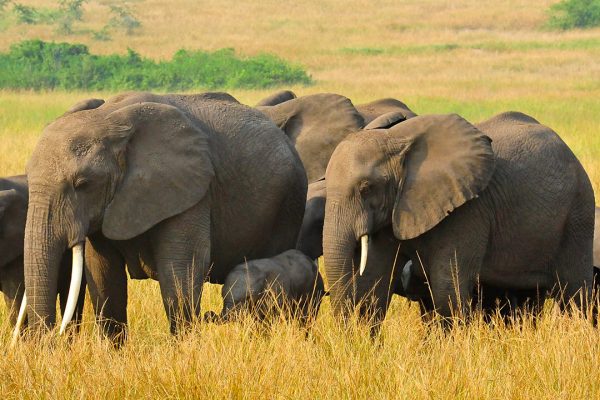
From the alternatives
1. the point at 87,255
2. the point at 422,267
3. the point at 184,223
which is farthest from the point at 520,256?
the point at 87,255

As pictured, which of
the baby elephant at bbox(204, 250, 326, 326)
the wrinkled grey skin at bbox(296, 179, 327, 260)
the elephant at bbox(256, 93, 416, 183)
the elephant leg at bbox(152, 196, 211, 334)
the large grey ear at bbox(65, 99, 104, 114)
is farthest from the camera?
the elephant at bbox(256, 93, 416, 183)

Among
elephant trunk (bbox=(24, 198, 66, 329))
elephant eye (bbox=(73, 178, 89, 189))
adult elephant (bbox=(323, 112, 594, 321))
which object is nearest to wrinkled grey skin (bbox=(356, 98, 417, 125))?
adult elephant (bbox=(323, 112, 594, 321))

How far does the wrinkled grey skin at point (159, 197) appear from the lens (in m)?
6.04

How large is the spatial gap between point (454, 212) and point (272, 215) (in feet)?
3.45

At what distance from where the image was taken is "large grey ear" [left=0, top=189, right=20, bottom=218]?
6.77 metres

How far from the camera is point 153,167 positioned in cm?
643

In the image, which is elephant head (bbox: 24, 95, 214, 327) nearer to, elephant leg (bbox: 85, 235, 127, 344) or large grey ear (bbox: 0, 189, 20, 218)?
elephant leg (bbox: 85, 235, 127, 344)

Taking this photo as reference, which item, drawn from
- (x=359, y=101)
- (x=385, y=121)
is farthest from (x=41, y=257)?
(x=359, y=101)

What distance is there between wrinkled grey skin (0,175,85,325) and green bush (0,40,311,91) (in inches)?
984

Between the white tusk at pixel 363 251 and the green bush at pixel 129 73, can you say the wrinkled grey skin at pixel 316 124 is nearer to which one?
the white tusk at pixel 363 251

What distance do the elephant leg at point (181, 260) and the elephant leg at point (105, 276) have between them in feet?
1.22

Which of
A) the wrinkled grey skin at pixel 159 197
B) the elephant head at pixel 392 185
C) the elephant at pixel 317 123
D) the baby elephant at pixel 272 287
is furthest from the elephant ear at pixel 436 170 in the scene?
the elephant at pixel 317 123

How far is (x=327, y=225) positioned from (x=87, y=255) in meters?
1.33

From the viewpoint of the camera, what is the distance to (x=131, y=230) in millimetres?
6285
